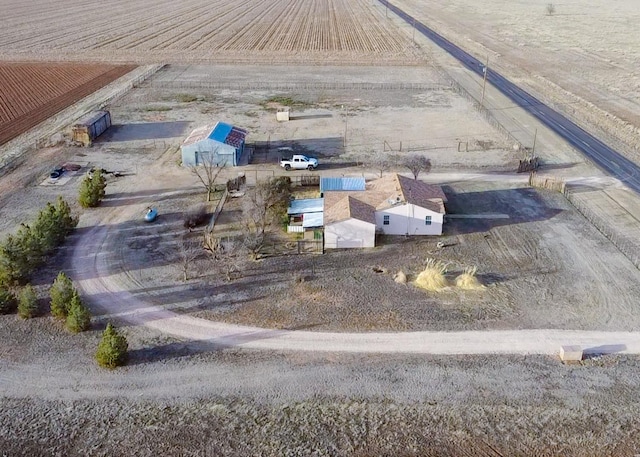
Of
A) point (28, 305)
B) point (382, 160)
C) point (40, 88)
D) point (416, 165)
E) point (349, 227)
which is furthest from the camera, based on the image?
point (40, 88)

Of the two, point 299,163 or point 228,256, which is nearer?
point 228,256

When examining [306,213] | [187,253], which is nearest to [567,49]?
[306,213]

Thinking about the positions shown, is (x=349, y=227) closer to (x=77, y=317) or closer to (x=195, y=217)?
(x=195, y=217)

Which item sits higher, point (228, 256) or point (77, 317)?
point (77, 317)

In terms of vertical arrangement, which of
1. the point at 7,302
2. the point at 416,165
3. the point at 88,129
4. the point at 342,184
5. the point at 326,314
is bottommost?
the point at 326,314

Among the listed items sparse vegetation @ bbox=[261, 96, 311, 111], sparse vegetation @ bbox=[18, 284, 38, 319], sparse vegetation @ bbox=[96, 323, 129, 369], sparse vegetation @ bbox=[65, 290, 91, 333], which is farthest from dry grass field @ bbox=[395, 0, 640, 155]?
sparse vegetation @ bbox=[18, 284, 38, 319]

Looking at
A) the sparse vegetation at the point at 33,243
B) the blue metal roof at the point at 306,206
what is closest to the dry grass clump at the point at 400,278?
the blue metal roof at the point at 306,206
